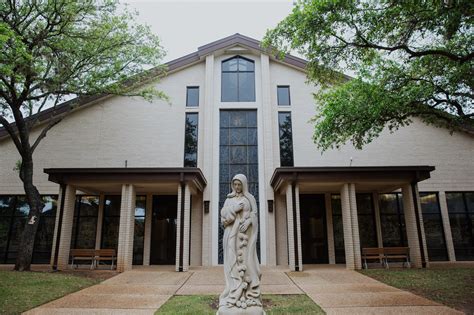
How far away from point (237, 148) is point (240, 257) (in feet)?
37.0

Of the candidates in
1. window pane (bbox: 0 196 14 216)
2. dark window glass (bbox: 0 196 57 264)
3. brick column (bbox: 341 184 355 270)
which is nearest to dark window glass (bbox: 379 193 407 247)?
brick column (bbox: 341 184 355 270)

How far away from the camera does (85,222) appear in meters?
15.4

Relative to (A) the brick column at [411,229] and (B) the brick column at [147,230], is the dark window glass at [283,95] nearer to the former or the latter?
(A) the brick column at [411,229]

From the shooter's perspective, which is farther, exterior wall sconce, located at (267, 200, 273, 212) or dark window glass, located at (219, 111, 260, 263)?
dark window glass, located at (219, 111, 260, 263)

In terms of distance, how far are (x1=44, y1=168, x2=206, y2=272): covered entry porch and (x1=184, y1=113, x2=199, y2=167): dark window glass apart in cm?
165

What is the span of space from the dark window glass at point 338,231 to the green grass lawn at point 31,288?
10.2 m

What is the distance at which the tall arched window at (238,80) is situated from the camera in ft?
56.6

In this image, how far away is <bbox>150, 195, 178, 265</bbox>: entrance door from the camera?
1503cm

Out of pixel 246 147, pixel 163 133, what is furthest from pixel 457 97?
pixel 163 133

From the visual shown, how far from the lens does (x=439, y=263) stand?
1406 cm

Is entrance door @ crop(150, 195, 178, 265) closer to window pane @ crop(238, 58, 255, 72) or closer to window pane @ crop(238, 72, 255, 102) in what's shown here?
window pane @ crop(238, 72, 255, 102)

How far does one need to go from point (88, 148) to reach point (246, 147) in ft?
26.0

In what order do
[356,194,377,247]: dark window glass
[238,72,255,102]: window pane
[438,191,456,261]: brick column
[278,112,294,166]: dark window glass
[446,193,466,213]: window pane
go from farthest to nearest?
[238,72,255,102]: window pane → [278,112,294,166]: dark window glass → [446,193,466,213]: window pane → [356,194,377,247]: dark window glass → [438,191,456,261]: brick column

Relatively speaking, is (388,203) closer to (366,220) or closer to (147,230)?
(366,220)
